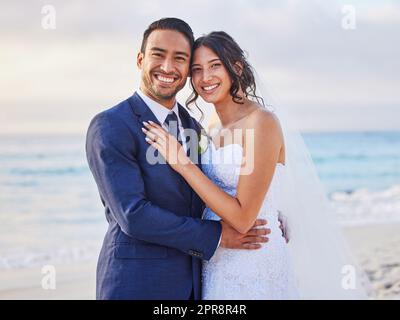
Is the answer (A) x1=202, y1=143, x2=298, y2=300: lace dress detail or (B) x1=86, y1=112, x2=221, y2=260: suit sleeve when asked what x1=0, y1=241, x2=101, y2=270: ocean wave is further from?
(B) x1=86, y1=112, x2=221, y2=260: suit sleeve

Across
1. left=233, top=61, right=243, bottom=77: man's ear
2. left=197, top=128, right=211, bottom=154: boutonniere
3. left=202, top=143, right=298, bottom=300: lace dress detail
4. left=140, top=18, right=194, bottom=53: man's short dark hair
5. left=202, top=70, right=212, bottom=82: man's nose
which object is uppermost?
left=140, top=18, right=194, bottom=53: man's short dark hair

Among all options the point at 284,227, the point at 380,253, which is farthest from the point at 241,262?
the point at 380,253

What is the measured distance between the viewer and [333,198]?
15125 millimetres

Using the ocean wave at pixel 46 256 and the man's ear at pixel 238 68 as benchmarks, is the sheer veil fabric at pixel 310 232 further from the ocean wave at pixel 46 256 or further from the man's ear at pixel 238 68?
the ocean wave at pixel 46 256

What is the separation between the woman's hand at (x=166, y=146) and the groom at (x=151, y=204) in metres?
0.04

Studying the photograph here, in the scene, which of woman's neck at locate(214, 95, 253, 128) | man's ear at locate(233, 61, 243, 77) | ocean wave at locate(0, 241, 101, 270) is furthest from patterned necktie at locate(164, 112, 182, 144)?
ocean wave at locate(0, 241, 101, 270)

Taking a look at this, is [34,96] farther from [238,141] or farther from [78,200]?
[238,141]

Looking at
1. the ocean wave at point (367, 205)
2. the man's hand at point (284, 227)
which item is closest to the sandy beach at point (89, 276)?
the ocean wave at point (367, 205)

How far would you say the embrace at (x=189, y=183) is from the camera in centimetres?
302

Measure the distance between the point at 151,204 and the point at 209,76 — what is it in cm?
77

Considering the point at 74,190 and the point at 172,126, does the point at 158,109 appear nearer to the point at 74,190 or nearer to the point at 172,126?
the point at 172,126

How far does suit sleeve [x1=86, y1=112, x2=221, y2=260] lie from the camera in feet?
9.77

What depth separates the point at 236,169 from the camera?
3.31 m

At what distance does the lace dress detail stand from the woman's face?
29 centimetres
